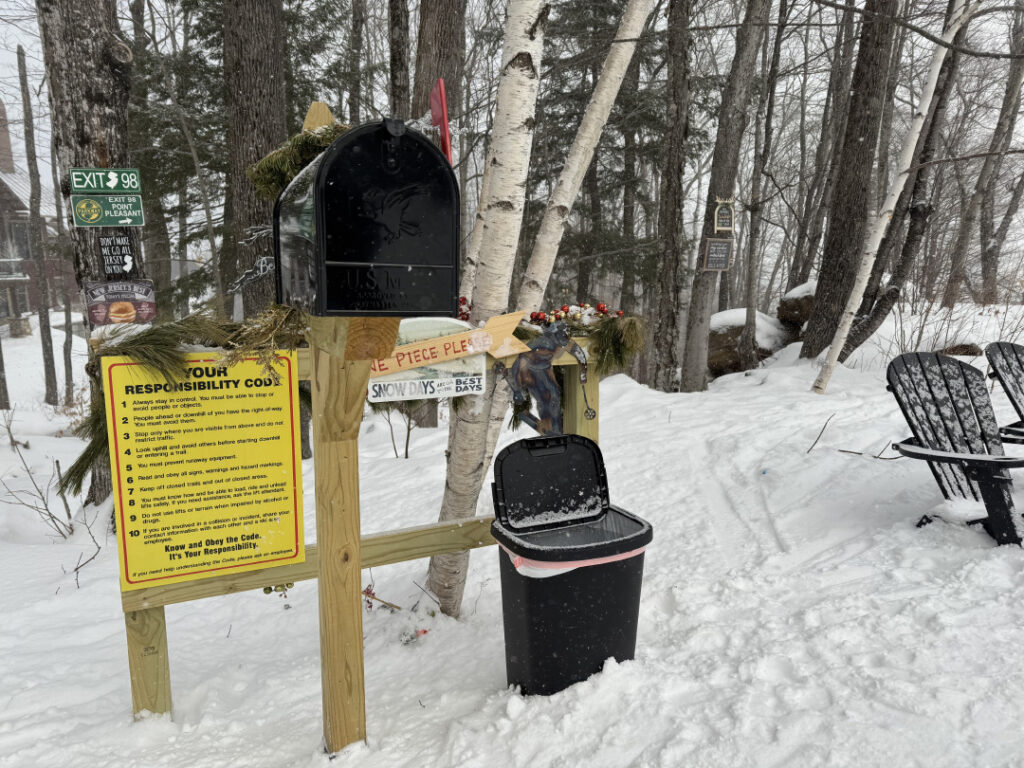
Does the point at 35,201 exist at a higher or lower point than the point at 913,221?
higher

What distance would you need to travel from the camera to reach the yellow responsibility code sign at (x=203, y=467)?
88.5 inches

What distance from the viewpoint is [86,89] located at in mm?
4332

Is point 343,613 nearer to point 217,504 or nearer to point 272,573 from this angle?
point 272,573

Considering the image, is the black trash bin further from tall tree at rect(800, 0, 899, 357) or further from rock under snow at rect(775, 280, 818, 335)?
rock under snow at rect(775, 280, 818, 335)

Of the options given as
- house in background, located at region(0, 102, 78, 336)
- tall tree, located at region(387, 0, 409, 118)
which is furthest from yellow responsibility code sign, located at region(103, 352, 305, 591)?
house in background, located at region(0, 102, 78, 336)

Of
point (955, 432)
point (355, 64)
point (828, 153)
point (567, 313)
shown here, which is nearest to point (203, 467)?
point (567, 313)

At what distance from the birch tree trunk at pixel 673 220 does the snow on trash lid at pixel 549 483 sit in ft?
20.4

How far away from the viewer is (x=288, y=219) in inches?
72.7

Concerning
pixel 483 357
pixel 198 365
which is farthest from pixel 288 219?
pixel 483 357

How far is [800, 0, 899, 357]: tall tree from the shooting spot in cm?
846

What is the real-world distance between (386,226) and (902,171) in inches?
254

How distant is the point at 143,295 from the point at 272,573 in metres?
2.99

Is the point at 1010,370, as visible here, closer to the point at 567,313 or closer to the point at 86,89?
the point at 567,313

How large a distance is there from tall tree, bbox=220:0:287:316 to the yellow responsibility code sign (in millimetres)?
4554
